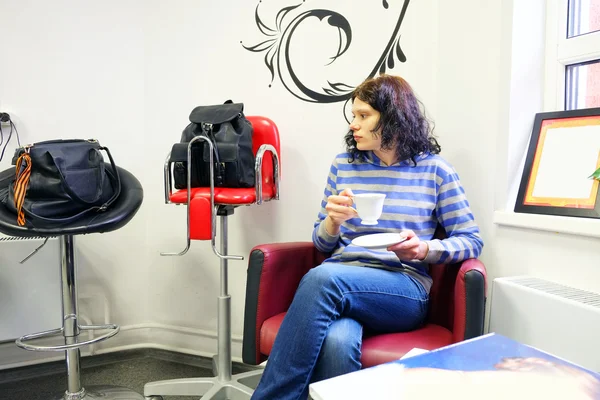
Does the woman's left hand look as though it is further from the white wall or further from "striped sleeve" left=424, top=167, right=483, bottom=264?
the white wall

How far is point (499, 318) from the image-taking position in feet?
4.81

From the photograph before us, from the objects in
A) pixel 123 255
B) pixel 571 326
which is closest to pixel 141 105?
pixel 123 255

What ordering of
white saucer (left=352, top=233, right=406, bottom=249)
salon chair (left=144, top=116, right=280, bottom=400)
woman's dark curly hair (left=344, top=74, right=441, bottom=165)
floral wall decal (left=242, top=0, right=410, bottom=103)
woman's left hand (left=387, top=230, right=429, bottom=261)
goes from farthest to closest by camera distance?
floral wall decal (left=242, top=0, right=410, bottom=103)
salon chair (left=144, top=116, right=280, bottom=400)
woman's dark curly hair (left=344, top=74, right=441, bottom=165)
woman's left hand (left=387, top=230, right=429, bottom=261)
white saucer (left=352, top=233, right=406, bottom=249)

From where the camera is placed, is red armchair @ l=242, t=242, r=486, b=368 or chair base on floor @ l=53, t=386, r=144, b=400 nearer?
red armchair @ l=242, t=242, r=486, b=368

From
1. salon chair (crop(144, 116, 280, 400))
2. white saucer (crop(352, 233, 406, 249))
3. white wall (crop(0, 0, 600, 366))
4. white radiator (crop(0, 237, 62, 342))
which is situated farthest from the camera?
white radiator (crop(0, 237, 62, 342))

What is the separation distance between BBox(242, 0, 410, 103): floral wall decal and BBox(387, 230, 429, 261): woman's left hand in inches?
35.6

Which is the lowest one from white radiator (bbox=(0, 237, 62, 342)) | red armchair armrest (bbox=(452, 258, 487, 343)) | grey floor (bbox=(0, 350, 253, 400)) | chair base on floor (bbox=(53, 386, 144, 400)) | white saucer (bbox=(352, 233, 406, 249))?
grey floor (bbox=(0, 350, 253, 400))

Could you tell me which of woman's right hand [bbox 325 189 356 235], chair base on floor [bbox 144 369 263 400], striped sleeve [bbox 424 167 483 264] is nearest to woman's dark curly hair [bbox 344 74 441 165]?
striped sleeve [bbox 424 167 483 264]

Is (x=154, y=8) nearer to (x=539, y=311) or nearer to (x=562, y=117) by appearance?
(x=562, y=117)

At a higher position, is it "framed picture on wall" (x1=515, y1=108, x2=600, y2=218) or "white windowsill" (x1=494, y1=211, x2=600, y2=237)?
"framed picture on wall" (x1=515, y1=108, x2=600, y2=218)

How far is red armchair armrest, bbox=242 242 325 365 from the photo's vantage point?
4.76 feet

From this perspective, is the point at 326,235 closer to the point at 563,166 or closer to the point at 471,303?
the point at 471,303

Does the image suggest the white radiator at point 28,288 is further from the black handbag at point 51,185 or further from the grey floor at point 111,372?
the black handbag at point 51,185

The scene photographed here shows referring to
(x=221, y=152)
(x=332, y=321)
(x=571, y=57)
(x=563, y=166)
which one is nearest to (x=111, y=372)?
(x=221, y=152)
